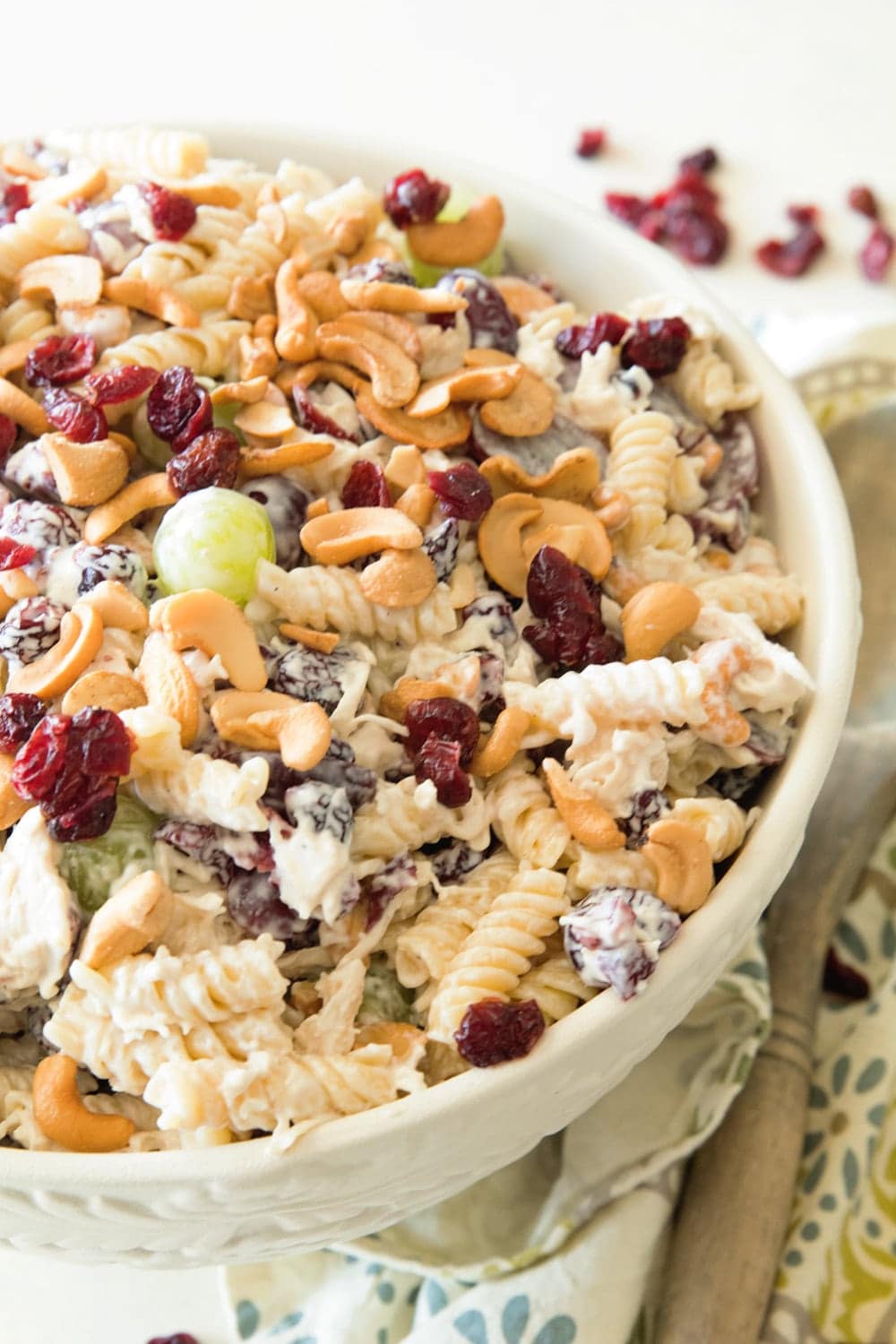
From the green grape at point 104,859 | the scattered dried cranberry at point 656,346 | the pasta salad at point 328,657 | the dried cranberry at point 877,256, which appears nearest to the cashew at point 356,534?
the pasta salad at point 328,657

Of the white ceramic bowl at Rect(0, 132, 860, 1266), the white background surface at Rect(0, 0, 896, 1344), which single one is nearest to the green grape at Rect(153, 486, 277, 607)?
the white ceramic bowl at Rect(0, 132, 860, 1266)

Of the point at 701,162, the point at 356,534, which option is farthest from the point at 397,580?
the point at 701,162

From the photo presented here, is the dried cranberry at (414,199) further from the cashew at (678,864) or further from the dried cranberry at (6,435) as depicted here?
the cashew at (678,864)

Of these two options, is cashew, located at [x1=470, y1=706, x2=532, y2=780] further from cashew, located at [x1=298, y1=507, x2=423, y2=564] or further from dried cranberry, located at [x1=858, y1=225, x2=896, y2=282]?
dried cranberry, located at [x1=858, y1=225, x2=896, y2=282]

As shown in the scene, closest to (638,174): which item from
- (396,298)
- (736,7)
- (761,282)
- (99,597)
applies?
(761,282)

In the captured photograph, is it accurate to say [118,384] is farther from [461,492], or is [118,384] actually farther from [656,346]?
[656,346]

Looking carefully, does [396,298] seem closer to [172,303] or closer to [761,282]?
[172,303]
